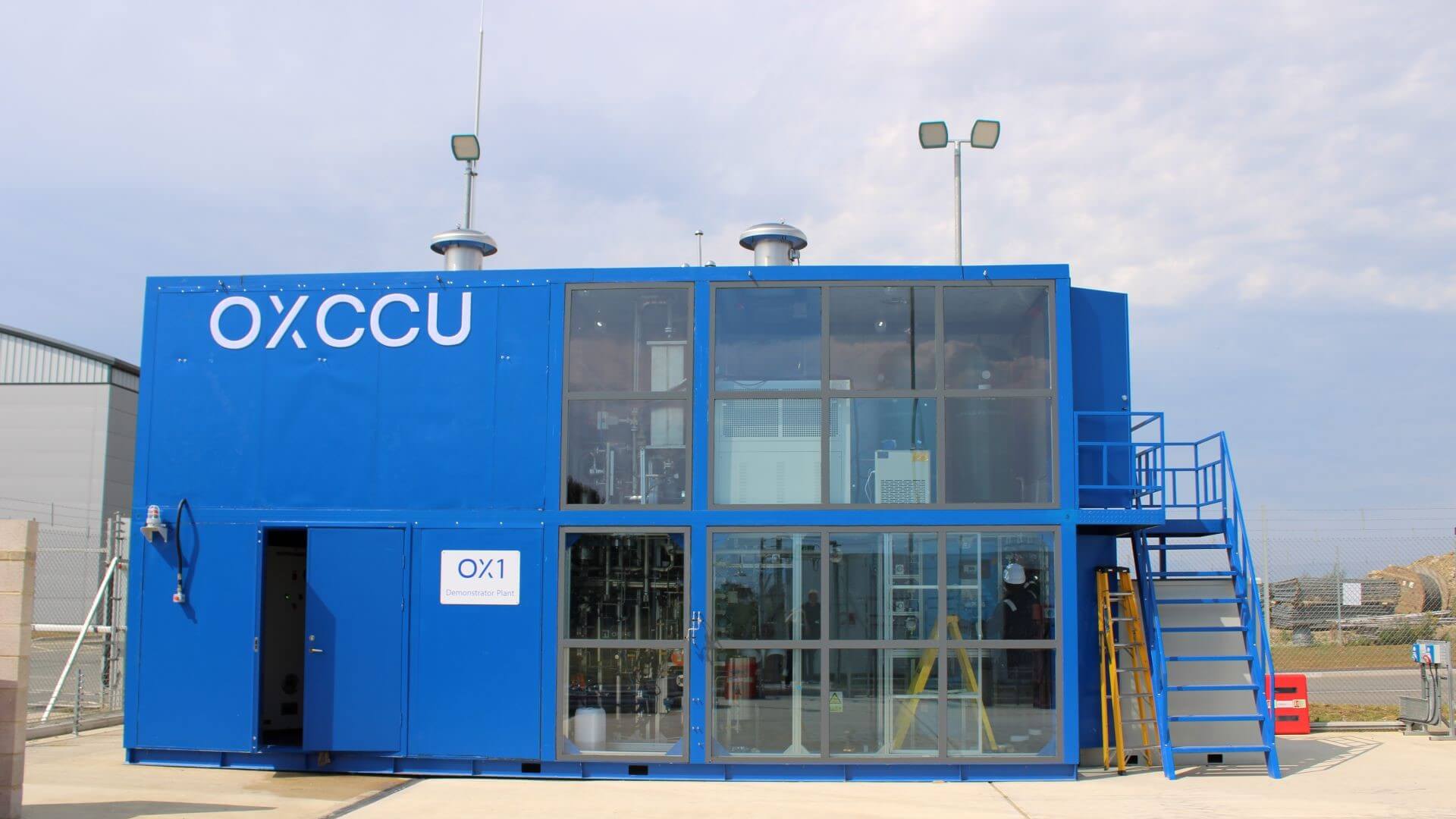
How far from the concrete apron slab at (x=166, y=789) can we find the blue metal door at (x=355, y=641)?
0.43 meters

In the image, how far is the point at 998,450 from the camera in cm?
1126

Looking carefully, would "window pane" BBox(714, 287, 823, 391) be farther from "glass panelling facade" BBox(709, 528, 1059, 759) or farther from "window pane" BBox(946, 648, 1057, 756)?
"window pane" BBox(946, 648, 1057, 756)

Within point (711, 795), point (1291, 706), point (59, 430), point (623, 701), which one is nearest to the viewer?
point (711, 795)

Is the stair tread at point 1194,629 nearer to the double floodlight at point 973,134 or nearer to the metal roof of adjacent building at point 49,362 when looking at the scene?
the double floodlight at point 973,134

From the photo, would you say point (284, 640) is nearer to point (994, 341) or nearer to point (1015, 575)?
point (1015, 575)

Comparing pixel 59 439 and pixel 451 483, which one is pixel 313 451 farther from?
pixel 59 439

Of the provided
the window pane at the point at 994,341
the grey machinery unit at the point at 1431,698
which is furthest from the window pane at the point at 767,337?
the grey machinery unit at the point at 1431,698

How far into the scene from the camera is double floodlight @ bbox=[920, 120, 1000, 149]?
40.2 ft

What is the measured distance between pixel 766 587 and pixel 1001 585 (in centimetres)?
222

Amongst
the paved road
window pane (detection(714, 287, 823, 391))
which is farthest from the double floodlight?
the paved road

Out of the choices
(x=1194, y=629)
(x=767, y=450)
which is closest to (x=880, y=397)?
(x=767, y=450)

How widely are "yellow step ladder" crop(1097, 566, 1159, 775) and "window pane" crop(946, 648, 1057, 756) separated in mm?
831

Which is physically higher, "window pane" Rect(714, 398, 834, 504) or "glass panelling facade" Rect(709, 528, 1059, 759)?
"window pane" Rect(714, 398, 834, 504)

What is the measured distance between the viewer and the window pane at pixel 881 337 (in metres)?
11.3
